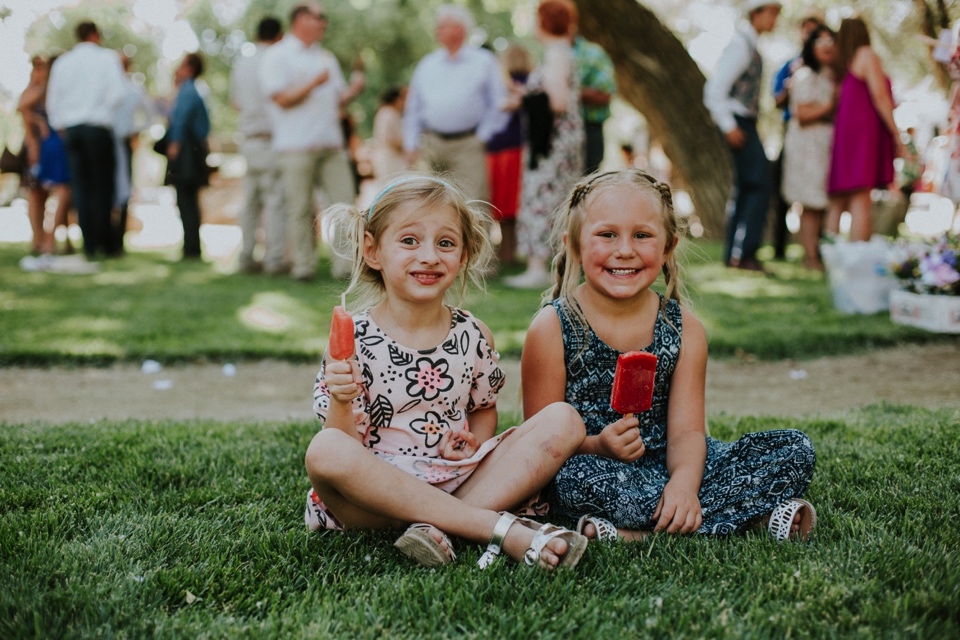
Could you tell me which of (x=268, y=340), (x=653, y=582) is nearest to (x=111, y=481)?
(x=653, y=582)

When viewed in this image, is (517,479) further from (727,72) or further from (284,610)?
(727,72)

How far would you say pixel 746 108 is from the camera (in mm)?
7746

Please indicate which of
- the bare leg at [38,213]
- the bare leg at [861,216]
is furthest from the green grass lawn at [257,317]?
the bare leg at [38,213]

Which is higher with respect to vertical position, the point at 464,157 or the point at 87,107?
the point at 87,107

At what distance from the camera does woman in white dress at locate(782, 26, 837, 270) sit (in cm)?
794

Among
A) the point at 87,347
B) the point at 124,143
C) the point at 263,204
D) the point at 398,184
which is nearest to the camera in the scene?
the point at 398,184

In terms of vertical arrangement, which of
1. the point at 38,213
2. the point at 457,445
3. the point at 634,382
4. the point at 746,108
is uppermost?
the point at 746,108

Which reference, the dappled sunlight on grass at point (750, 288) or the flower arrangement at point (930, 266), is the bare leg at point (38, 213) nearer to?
the dappled sunlight on grass at point (750, 288)

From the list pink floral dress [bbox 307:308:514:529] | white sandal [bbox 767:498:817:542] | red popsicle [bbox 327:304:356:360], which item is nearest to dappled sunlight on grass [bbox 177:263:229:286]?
pink floral dress [bbox 307:308:514:529]

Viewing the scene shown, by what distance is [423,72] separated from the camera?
7.84 meters

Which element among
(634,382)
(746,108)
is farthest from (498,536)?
(746,108)

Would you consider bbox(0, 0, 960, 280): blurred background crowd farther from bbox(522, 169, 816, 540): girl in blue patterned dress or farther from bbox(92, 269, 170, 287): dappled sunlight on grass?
bbox(522, 169, 816, 540): girl in blue patterned dress

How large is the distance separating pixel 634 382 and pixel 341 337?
0.81 metres

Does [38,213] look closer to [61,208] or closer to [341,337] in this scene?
[61,208]
